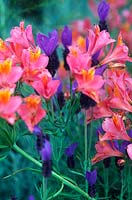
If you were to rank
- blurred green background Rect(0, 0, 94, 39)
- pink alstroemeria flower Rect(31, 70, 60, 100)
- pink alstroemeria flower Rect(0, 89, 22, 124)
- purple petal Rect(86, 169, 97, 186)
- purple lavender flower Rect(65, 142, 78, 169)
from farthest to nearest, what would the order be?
blurred green background Rect(0, 0, 94, 39) → purple lavender flower Rect(65, 142, 78, 169) → purple petal Rect(86, 169, 97, 186) → pink alstroemeria flower Rect(31, 70, 60, 100) → pink alstroemeria flower Rect(0, 89, 22, 124)

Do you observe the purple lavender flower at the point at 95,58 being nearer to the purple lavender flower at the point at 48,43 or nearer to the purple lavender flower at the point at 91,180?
the purple lavender flower at the point at 48,43

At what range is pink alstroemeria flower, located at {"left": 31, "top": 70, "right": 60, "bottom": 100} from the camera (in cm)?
106

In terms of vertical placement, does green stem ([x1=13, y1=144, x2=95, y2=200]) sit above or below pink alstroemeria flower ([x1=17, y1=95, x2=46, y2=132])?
below

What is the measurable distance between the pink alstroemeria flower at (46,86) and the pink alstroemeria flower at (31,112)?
0.15 ft

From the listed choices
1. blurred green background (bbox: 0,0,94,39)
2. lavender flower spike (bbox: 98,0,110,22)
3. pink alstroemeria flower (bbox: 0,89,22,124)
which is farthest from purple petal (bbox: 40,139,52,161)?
blurred green background (bbox: 0,0,94,39)

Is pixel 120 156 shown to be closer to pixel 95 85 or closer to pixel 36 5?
pixel 95 85

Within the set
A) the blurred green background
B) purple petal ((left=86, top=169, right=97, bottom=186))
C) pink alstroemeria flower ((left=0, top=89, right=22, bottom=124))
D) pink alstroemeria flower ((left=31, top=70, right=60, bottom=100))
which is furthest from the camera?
the blurred green background

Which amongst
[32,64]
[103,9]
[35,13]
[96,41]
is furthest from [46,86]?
[35,13]

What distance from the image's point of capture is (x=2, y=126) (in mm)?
1048

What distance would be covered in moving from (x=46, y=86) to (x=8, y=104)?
0.13 meters

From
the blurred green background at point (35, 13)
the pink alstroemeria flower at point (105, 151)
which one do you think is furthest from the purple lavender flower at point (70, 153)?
the blurred green background at point (35, 13)

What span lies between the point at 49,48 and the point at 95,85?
0.18m

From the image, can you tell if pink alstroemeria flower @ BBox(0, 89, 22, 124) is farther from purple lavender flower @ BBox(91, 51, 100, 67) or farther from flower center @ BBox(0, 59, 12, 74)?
purple lavender flower @ BBox(91, 51, 100, 67)

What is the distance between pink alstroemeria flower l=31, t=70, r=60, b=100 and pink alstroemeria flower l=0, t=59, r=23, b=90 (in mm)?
43
